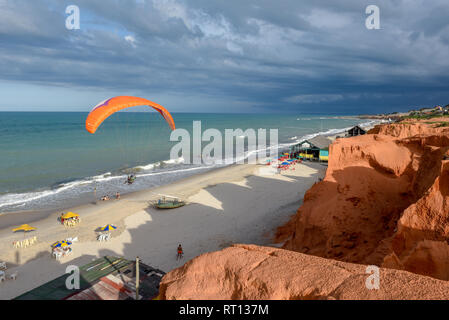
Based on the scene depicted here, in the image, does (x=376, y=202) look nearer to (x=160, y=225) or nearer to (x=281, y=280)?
(x=281, y=280)

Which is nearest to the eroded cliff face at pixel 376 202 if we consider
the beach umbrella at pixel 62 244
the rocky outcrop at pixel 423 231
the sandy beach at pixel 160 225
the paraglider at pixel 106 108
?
the rocky outcrop at pixel 423 231

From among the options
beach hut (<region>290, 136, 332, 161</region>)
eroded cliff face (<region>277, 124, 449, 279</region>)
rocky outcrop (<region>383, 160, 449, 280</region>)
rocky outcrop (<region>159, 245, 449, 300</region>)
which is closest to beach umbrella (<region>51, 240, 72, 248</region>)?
eroded cliff face (<region>277, 124, 449, 279</region>)

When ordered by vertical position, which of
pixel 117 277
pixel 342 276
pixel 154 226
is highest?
pixel 342 276

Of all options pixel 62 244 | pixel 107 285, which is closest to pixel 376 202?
pixel 107 285

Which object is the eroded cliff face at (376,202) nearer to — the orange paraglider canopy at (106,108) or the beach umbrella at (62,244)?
the beach umbrella at (62,244)
